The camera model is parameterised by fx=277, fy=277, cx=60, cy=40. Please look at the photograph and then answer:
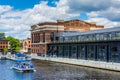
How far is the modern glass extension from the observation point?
85.6 meters

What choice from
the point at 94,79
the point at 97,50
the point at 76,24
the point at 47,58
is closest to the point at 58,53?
the point at 47,58

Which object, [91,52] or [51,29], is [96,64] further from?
[51,29]

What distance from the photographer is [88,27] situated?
499 feet

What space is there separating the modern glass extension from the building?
7113 mm

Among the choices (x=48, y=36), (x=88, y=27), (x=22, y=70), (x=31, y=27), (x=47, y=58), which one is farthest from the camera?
(x=31, y=27)

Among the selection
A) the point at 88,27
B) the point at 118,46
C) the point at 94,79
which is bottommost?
the point at 94,79

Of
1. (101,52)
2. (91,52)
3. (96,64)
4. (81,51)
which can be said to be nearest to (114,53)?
(96,64)

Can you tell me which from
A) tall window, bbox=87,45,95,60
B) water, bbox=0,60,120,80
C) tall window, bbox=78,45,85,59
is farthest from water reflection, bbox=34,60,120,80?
tall window, bbox=78,45,85,59

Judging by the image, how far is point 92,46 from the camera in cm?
9888

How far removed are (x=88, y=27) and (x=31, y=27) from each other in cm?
3614

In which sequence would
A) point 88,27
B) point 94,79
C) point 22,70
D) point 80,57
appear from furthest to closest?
point 88,27 < point 80,57 < point 22,70 < point 94,79

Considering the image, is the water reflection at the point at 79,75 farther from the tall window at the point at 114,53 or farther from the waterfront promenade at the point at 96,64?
the tall window at the point at 114,53

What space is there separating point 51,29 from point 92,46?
46.0m

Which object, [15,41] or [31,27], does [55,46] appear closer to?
[31,27]
